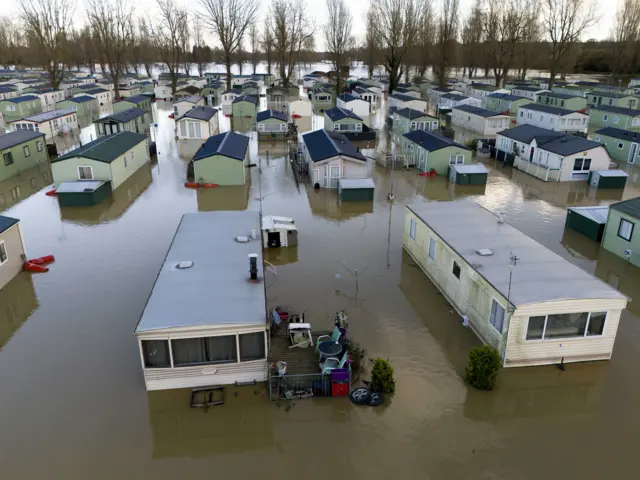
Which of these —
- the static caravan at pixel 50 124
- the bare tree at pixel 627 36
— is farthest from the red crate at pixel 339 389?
the bare tree at pixel 627 36

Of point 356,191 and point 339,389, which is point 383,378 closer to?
point 339,389

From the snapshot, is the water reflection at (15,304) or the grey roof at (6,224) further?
the grey roof at (6,224)

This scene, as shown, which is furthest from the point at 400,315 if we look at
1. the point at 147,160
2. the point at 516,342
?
the point at 147,160

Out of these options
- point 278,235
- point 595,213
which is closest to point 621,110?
point 595,213

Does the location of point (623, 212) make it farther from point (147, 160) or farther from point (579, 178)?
point (147, 160)

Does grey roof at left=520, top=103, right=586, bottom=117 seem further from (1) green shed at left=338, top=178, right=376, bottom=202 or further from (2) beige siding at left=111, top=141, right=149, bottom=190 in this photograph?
(2) beige siding at left=111, top=141, right=149, bottom=190

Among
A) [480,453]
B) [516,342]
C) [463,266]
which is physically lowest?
[480,453]

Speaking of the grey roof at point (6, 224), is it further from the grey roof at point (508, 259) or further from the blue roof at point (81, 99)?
the blue roof at point (81, 99)
